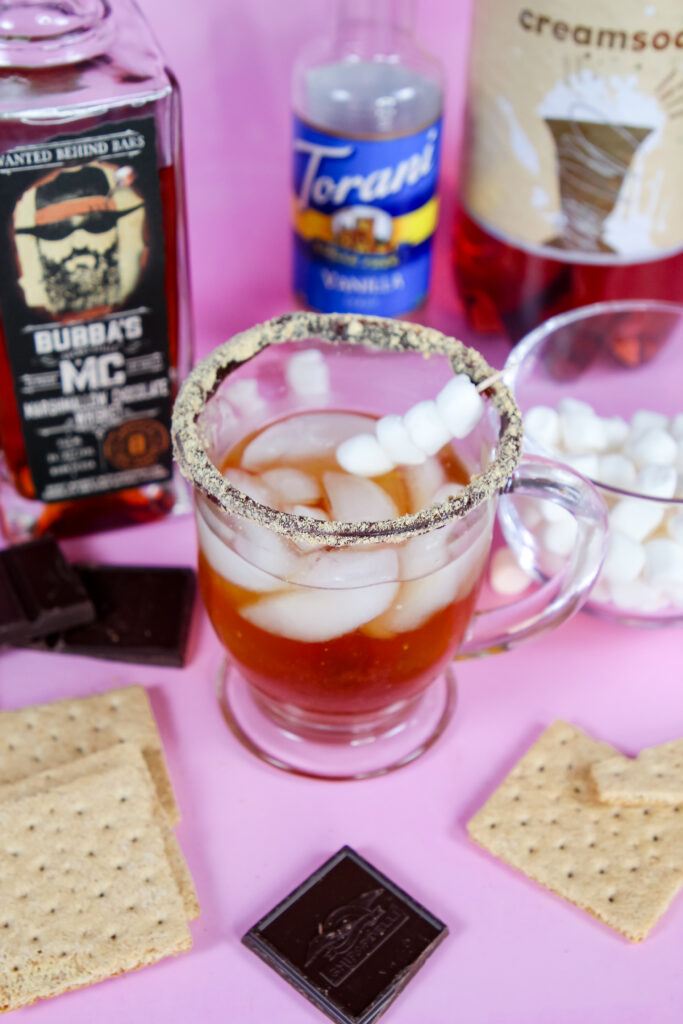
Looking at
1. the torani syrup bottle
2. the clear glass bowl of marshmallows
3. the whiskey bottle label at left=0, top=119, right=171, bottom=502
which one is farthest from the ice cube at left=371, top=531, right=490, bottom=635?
the torani syrup bottle

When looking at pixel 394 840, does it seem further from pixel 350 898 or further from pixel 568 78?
pixel 568 78

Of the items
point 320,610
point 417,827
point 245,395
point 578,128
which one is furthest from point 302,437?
point 578,128

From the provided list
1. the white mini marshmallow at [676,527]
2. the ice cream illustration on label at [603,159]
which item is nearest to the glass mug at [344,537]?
the white mini marshmallow at [676,527]

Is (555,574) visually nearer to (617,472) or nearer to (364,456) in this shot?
(617,472)

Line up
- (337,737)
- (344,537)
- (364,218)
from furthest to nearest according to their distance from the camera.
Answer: (364,218) → (337,737) → (344,537)

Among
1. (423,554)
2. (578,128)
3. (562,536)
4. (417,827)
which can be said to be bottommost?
(417,827)

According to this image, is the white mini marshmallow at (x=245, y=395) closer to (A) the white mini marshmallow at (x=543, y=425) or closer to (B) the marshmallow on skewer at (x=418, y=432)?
(B) the marshmallow on skewer at (x=418, y=432)

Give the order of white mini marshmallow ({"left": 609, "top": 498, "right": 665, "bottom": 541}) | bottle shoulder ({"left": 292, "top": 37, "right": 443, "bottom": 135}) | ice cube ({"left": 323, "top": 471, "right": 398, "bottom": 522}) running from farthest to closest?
bottle shoulder ({"left": 292, "top": 37, "right": 443, "bottom": 135})
white mini marshmallow ({"left": 609, "top": 498, "right": 665, "bottom": 541})
ice cube ({"left": 323, "top": 471, "right": 398, "bottom": 522})

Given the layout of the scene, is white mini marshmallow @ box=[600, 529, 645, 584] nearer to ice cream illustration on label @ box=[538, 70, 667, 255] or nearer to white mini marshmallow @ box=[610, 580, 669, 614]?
white mini marshmallow @ box=[610, 580, 669, 614]
